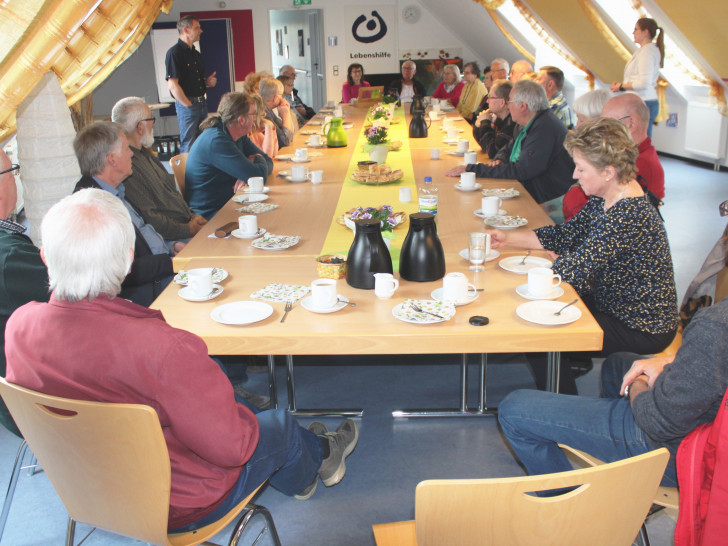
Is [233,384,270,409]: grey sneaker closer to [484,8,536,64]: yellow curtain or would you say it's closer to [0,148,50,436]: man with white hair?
[0,148,50,436]: man with white hair

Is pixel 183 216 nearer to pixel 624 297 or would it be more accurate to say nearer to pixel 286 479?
pixel 286 479

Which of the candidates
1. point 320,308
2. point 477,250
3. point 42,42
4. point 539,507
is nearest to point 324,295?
point 320,308

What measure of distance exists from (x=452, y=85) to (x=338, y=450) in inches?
274

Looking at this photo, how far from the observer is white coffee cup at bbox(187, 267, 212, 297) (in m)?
1.99

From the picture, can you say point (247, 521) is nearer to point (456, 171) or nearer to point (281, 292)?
point (281, 292)

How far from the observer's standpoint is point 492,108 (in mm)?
4883

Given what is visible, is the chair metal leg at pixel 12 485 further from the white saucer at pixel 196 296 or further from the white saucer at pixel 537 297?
the white saucer at pixel 537 297

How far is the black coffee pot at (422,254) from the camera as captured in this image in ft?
6.68

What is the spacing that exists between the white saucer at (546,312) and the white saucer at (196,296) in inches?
36.0

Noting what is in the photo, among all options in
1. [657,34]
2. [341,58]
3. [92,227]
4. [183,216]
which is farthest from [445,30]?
[92,227]

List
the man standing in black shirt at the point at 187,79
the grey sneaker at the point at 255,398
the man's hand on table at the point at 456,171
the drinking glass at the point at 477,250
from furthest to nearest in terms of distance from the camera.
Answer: the man standing in black shirt at the point at 187,79 < the man's hand on table at the point at 456,171 < the grey sneaker at the point at 255,398 < the drinking glass at the point at 477,250

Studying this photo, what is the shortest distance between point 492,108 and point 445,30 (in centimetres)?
736

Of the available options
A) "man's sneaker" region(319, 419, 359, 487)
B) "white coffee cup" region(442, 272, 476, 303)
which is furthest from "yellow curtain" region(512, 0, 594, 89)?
"white coffee cup" region(442, 272, 476, 303)

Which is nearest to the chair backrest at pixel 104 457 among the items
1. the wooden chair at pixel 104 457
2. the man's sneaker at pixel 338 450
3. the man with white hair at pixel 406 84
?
the wooden chair at pixel 104 457
